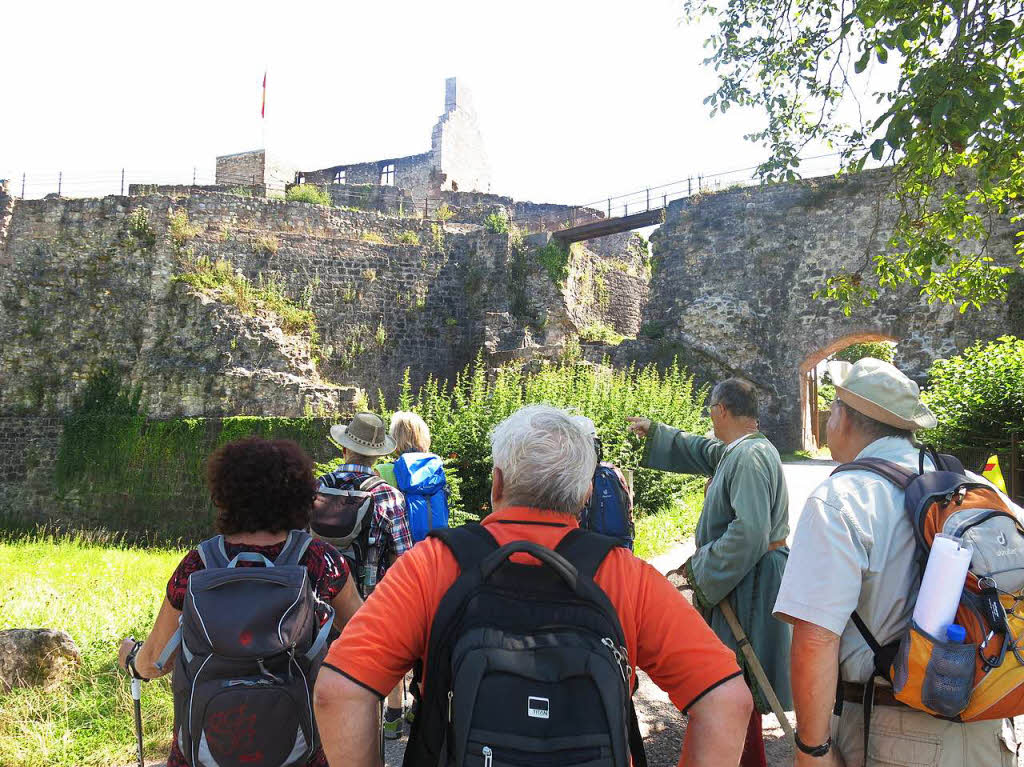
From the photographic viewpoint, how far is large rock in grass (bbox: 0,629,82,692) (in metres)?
4.48

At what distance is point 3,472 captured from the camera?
57.6 ft

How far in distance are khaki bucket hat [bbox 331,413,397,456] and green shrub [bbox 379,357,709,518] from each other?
371 centimetres

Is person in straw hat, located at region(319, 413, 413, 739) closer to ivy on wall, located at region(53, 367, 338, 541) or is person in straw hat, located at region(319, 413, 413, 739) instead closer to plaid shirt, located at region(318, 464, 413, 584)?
plaid shirt, located at region(318, 464, 413, 584)

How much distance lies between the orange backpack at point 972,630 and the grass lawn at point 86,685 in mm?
3567

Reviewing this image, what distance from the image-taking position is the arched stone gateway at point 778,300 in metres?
16.3

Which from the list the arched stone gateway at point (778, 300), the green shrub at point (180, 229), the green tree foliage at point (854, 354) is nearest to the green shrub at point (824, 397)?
the green tree foliage at point (854, 354)

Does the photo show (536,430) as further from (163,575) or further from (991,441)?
(163,575)

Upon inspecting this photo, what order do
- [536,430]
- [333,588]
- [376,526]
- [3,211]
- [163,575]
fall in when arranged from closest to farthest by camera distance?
[536,430] → [333,588] → [376,526] → [163,575] → [3,211]

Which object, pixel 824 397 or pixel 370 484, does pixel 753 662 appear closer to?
pixel 370 484

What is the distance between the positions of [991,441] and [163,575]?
1037 cm

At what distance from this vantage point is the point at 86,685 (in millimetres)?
4594

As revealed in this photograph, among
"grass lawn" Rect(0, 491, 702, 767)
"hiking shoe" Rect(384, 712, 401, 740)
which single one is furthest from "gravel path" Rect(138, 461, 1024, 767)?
"grass lawn" Rect(0, 491, 702, 767)

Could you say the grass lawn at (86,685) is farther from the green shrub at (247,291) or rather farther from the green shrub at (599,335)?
the green shrub at (599,335)

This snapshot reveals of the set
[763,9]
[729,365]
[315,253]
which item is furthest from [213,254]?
[763,9]
